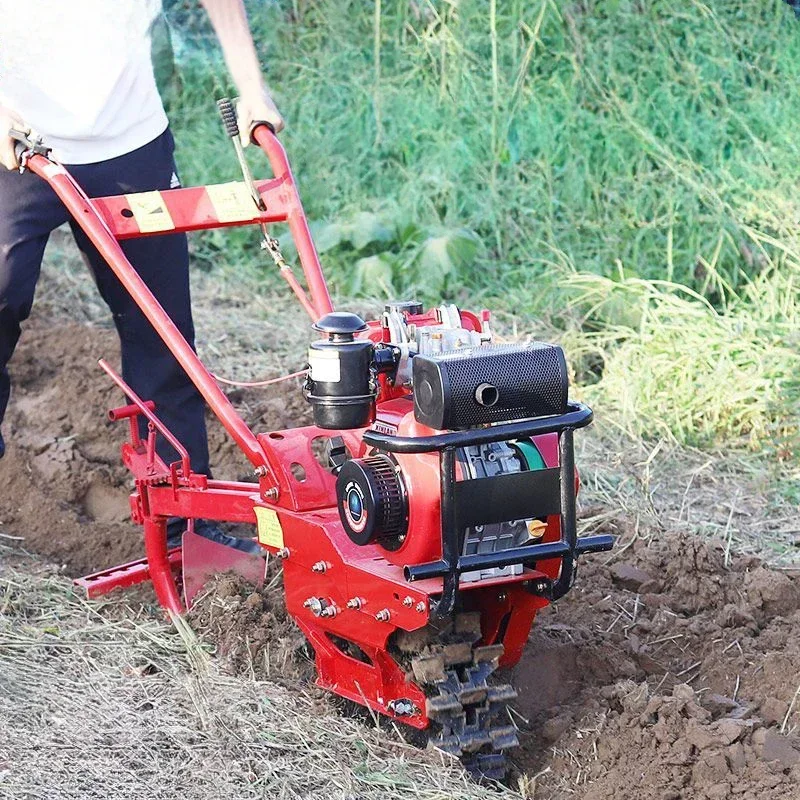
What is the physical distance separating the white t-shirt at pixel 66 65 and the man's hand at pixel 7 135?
227 mm

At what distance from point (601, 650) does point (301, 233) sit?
1.31 metres

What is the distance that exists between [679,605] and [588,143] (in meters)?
3.21

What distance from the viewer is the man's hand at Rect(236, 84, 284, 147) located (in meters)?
3.73

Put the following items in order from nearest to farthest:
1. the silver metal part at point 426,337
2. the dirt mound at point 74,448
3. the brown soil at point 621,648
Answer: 1. the brown soil at point 621,648
2. the silver metal part at point 426,337
3. the dirt mound at point 74,448

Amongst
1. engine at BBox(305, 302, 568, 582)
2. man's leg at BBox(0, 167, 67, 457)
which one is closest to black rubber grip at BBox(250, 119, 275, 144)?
man's leg at BBox(0, 167, 67, 457)

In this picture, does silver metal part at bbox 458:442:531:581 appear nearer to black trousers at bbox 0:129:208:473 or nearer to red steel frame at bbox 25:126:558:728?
red steel frame at bbox 25:126:558:728

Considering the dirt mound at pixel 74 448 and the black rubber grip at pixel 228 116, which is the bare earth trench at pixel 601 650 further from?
the black rubber grip at pixel 228 116

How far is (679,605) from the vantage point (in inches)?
143

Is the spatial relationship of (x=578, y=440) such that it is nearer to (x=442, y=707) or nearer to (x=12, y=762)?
A: (x=442, y=707)

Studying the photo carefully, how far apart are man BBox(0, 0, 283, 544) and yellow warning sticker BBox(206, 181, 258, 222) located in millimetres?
264

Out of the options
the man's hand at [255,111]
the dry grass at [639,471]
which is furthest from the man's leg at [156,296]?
the dry grass at [639,471]

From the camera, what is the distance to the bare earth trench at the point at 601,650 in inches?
112

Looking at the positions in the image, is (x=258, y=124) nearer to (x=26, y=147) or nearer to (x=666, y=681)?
(x=26, y=147)

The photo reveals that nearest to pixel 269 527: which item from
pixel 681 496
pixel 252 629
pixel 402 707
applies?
pixel 252 629
